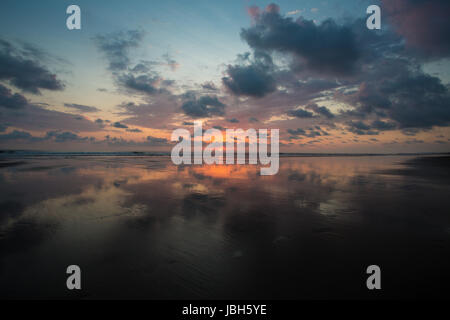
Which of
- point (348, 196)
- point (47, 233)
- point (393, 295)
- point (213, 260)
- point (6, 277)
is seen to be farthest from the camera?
point (348, 196)

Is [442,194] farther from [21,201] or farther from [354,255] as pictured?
[21,201]

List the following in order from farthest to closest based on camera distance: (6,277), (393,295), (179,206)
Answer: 1. (179,206)
2. (6,277)
3. (393,295)

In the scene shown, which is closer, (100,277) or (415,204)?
(100,277)

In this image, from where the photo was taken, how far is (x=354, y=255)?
427 centimetres

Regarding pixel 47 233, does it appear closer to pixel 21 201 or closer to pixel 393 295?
pixel 21 201

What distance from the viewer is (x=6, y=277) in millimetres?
3555

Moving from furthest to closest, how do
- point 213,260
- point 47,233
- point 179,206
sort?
point 179,206 < point 47,233 < point 213,260
